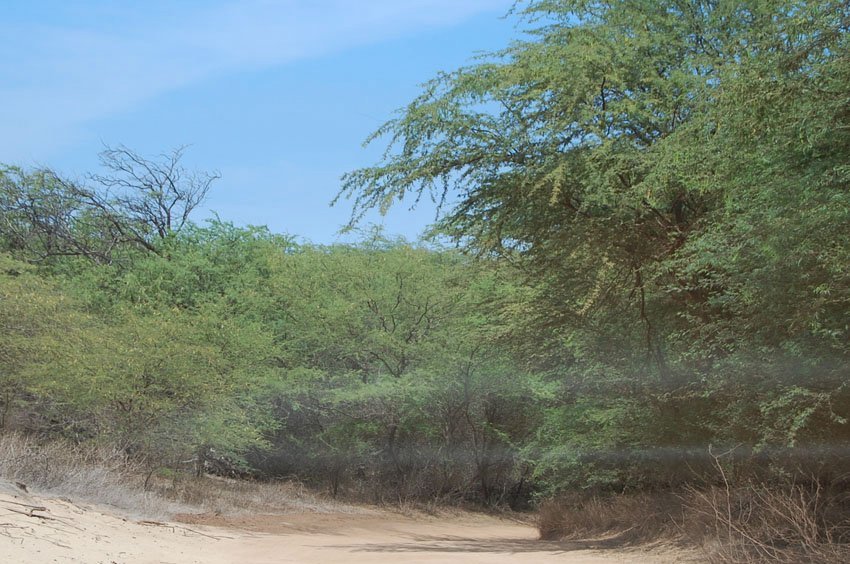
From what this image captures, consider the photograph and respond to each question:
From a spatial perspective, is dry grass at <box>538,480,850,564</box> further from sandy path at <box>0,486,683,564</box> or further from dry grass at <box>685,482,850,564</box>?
sandy path at <box>0,486,683,564</box>

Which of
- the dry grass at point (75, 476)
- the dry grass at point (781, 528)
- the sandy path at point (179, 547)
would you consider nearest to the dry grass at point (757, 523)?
the dry grass at point (781, 528)

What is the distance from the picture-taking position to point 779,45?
954cm

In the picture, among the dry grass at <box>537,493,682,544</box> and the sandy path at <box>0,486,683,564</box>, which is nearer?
the sandy path at <box>0,486,683,564</box>

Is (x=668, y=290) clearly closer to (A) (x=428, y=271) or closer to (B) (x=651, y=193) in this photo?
(B) (x=651, y=193)

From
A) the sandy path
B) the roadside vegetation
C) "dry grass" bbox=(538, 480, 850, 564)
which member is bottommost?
the sandy path

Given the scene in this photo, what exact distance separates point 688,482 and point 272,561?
23.8 ft

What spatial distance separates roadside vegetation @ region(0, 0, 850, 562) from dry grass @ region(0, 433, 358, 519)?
45.1 inches

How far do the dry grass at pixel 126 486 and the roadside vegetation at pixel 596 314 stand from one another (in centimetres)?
115

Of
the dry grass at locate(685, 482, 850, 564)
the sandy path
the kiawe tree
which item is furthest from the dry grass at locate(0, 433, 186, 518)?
the dry grass at locate(685, 482, 850, 564)

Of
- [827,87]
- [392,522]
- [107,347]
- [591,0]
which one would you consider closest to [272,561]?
[827,87]

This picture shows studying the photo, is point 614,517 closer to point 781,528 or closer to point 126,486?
point 781,528

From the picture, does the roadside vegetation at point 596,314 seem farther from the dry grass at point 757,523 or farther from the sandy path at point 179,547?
the sandy path at point 179,547

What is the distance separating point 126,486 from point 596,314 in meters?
11.3

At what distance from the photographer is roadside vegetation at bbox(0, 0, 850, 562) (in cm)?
951
